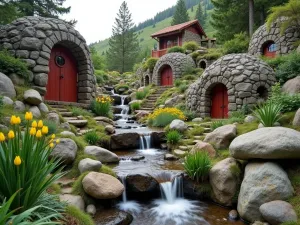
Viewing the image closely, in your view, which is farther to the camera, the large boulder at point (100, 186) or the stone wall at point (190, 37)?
the stone wall at point (190, 37)

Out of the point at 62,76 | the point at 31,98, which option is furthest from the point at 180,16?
the point at 31,98

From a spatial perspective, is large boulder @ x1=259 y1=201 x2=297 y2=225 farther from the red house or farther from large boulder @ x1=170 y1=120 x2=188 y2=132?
the red house

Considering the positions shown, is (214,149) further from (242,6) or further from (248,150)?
(242,6)

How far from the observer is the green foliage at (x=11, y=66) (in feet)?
26.3

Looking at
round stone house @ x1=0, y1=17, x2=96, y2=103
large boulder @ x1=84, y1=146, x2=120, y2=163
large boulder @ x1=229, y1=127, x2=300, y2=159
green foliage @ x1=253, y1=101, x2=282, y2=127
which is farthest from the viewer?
round stone house @ x1=0, y1=17, x2=96, y2=103

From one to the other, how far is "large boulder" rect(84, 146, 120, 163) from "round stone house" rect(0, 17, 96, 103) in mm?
4064

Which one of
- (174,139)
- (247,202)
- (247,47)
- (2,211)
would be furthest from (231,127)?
(247,47)

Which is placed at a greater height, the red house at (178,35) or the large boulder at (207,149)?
the red house at (178,35)

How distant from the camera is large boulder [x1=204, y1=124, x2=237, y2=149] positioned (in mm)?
6961

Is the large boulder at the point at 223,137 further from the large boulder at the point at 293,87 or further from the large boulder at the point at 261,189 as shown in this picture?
the large boulder at the point at 293,87

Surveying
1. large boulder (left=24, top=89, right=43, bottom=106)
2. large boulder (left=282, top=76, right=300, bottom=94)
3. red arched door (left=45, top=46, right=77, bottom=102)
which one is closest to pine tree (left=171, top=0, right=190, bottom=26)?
red arched door (left=45, top=46, right=77, bottom=102)

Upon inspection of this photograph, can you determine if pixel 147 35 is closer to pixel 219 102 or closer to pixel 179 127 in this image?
pixel 219 102

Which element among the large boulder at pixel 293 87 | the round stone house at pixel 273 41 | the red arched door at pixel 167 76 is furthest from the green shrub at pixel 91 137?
the red arched door at pixel 167 76

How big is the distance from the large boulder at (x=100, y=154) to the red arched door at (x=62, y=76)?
16.1 feet
